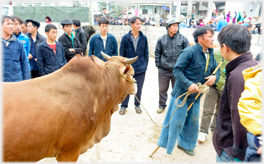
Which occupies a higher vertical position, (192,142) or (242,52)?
(242,52)

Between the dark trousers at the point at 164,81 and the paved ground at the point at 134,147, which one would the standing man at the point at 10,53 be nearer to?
the paved ground at the point at 134,147

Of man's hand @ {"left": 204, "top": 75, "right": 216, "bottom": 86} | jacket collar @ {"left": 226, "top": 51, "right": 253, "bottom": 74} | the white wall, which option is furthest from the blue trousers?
the white wall

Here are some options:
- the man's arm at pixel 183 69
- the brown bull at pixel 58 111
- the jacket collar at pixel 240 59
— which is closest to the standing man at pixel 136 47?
the man's arm at pixel 183 69

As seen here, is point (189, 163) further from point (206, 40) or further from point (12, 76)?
point (12, 76)

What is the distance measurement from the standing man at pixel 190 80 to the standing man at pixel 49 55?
7.86 feet

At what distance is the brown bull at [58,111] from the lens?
1.65 metres

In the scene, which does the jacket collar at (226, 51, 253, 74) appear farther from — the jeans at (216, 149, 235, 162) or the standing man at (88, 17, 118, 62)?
the standing man at (88, 17, 118, 62)

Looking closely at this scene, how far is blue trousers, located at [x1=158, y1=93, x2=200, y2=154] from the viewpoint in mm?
3010

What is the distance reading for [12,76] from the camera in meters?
3.36

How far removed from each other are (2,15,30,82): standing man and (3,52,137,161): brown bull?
174cm

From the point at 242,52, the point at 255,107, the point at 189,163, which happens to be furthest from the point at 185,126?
the point at 255,107

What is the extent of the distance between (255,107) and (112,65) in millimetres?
1708

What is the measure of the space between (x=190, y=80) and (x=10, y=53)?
2.85 metres

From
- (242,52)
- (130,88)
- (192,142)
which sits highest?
(242,52)
